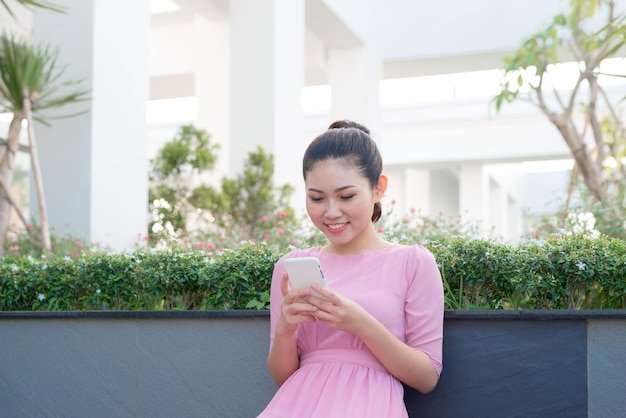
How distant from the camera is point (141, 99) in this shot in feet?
20.4

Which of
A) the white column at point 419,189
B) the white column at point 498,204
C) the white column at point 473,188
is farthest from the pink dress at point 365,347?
the white column at point 498,204

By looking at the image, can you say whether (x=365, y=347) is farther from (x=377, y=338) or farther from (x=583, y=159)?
(x=583, y=159)

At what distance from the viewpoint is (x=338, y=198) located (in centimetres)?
203

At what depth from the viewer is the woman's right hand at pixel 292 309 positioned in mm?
1899

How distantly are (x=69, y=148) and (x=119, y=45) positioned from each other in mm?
902

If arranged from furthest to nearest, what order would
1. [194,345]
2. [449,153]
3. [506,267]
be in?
[449,153] → [194,345] → [506,267]

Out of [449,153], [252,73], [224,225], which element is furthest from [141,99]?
[449,153]

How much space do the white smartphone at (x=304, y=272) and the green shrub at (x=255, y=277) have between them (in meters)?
0.75

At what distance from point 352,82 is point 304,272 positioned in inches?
355

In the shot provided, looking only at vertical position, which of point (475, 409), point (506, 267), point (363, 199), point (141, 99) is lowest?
point (475, 409)

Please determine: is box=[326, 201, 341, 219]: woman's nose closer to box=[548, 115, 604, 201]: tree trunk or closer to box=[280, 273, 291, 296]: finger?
box=[280, 273, 291, 296]: finger

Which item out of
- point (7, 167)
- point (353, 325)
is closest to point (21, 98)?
point (7, 167)

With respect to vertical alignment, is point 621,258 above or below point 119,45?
below

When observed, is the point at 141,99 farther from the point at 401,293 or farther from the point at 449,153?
the point at 449,153
